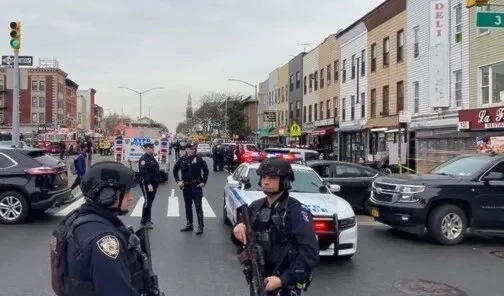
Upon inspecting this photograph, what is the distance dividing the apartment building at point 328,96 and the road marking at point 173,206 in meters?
23.9

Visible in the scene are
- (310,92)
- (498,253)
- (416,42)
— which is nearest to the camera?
(498,253)

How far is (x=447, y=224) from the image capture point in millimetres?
11117

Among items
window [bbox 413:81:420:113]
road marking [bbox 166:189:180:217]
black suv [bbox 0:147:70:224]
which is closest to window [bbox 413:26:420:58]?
window [bbox 413:81:420:113]

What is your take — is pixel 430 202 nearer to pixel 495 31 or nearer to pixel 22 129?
pixel 495 31

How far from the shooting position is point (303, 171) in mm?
11164

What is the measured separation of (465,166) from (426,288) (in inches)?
194

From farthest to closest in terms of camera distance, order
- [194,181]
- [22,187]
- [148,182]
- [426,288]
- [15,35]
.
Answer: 1. [15,35]
2. [22,187]
3. [148,182]
4. [194,181]
5. [426,288]

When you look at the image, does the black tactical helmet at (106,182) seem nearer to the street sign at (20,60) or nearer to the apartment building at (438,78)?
the street sign at (20,60)

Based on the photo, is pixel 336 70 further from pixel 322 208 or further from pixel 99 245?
pixel 99 245

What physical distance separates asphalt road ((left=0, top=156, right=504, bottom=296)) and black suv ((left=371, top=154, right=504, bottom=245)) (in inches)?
14.1

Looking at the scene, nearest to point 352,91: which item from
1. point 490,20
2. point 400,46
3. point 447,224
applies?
point 400,46

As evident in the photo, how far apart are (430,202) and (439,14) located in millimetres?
16520

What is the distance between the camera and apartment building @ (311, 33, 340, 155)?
4256cm

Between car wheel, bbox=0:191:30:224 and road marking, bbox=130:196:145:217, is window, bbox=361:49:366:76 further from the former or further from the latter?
car wheel, bbox=0:191:30:224
